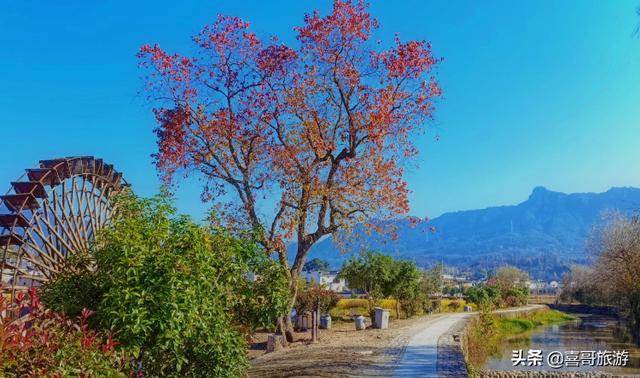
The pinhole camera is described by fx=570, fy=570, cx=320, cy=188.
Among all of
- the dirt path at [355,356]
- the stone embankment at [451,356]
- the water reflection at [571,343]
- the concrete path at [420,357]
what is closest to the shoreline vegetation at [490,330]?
the stone embankment at [451,356]

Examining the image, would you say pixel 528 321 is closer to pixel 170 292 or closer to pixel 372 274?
pixel 372 274

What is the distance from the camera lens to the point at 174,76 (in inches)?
598

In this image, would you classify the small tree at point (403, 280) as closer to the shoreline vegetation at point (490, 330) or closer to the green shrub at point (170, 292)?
the shoreline vegetation at point (490, 330)

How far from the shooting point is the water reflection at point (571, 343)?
63.7 feet

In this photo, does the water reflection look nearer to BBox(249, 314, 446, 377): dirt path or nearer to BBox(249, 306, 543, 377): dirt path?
BBox(249, 306, 543, 377): dirt path

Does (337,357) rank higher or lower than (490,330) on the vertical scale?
higher

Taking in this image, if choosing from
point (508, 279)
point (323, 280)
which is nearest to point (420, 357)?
point (323, 280)

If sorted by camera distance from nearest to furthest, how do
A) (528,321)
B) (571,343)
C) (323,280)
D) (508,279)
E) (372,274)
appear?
1. (372,274)
2. (571,343)
3. (528,321)
4. (323,280)
5. (508,279)

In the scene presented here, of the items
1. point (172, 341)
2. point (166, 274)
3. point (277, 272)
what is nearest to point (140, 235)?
point (166, 274)

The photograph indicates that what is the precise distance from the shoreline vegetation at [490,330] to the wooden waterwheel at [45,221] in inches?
373

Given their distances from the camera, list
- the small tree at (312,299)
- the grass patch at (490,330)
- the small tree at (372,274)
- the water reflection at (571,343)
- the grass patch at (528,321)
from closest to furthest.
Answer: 1. the water reflection at (571,343)
2. the grass patch at (490,330)
3. the small tree at (312,299)
4. the small tree at (372,274)
5. the grass patch at (528,321)

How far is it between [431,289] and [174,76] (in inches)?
1096

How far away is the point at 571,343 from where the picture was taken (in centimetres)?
2836

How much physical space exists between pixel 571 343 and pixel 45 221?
25405 millimetres
